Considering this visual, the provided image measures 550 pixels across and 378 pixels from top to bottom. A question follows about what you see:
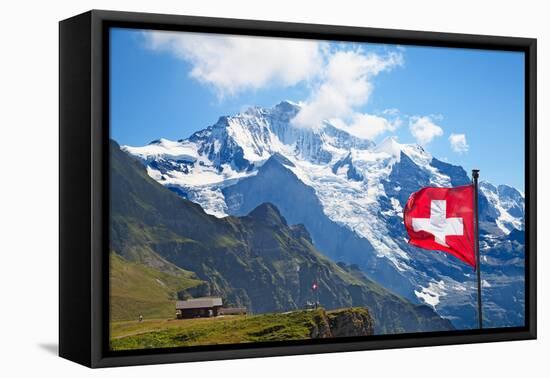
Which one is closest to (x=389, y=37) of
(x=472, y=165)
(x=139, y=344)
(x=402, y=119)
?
(x=402, y=119)

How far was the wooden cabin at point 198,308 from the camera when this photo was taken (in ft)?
35.1

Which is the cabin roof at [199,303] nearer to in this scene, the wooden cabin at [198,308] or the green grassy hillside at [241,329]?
the wooden cabin at [198,308]

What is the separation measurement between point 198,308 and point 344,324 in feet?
4.55

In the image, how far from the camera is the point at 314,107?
37.5 feet

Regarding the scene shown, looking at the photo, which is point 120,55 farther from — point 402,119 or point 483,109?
point 483,109

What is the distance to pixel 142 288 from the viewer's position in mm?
10523

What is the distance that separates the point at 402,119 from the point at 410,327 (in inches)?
73.0

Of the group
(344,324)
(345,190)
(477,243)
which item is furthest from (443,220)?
(344,324)

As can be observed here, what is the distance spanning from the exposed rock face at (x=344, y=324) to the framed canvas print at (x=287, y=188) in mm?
17

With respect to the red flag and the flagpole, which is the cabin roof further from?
the flagpole

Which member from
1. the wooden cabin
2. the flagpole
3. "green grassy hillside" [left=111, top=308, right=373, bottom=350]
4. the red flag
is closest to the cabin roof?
the wooden cabin

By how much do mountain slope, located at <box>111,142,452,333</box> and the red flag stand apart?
2.11 feet

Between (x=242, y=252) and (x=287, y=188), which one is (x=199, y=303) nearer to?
(x=242, y=252)

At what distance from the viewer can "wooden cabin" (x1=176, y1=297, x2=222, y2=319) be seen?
1071cm
